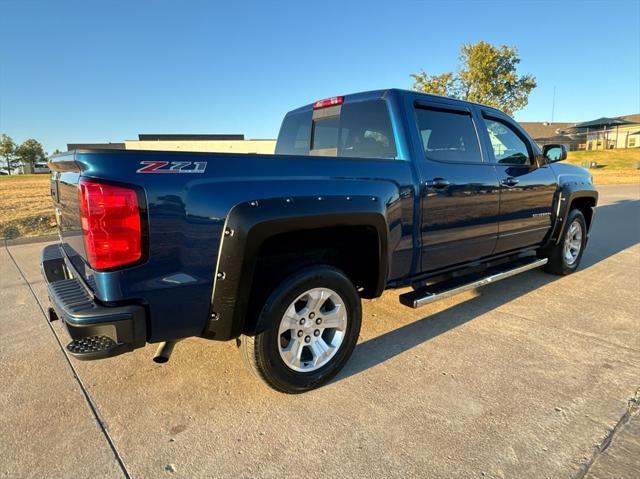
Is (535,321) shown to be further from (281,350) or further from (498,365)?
(281,350)

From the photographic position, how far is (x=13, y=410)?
2520mm

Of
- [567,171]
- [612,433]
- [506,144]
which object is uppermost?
[506,144]

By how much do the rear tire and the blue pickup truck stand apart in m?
1.04

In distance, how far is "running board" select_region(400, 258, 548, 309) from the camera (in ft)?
10.5

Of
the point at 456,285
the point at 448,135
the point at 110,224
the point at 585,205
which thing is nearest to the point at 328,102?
the point at 448,135

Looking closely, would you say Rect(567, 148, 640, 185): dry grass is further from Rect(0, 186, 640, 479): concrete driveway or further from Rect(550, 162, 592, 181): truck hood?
Rect(0, 186, 640, 479): concrete driveway

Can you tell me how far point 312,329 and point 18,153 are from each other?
8849 centimetres

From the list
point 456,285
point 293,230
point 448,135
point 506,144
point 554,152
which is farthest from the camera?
point 554,152

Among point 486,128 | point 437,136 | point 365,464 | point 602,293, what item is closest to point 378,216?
point 437,136

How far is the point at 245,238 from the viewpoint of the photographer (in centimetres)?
220

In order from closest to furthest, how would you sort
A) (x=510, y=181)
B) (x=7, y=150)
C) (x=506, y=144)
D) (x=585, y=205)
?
(x=510, y=181) → (x=506, y=144) → (x=585, y=205) → (x=7, y=150)

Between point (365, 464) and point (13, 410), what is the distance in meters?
2.16

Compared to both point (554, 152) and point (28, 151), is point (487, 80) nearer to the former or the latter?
point (554, 152)

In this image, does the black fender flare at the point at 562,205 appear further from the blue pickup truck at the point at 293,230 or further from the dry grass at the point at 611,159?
the dry grass at the point at 611,159
